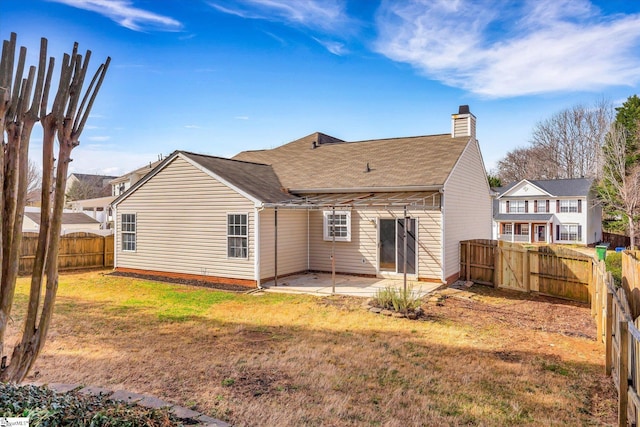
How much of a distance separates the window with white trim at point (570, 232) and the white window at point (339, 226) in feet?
99.4

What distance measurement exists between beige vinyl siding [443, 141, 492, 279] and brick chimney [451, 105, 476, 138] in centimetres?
53

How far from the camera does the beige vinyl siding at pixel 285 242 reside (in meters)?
12.8

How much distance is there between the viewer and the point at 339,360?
619 centimetres

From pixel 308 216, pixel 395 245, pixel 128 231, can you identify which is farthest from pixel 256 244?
pixel 128 231

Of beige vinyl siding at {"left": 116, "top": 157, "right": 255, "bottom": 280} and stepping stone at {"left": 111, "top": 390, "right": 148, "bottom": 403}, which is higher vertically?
beige vinyl siding at {"left": 116, "top": 157, "right": 255, "bottom": 280}

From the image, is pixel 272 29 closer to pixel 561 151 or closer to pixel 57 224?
pixel 57 224

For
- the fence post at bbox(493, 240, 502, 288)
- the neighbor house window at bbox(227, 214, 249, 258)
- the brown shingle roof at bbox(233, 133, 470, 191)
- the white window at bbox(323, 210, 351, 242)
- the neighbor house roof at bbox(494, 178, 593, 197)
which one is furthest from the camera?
the neighbor house roof at bbox(494, 178, 593, 197)

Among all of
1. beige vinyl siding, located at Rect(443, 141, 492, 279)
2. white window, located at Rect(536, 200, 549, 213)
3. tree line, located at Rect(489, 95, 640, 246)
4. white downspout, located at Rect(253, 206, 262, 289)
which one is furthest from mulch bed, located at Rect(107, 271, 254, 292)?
white window, located at Rect(536, 200, 549, 213)

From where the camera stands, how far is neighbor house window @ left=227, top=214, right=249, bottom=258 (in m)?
12.7

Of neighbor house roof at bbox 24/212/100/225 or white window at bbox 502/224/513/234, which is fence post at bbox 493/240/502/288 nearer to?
neighbor house roof at bbox 24/212/100/225

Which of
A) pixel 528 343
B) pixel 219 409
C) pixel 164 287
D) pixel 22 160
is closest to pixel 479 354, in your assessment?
pixel 528 343

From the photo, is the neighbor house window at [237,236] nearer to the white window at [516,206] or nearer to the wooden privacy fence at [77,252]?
the wooden privacy fence at [77,252]

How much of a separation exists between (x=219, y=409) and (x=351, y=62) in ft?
50.1

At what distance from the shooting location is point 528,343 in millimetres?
7285
